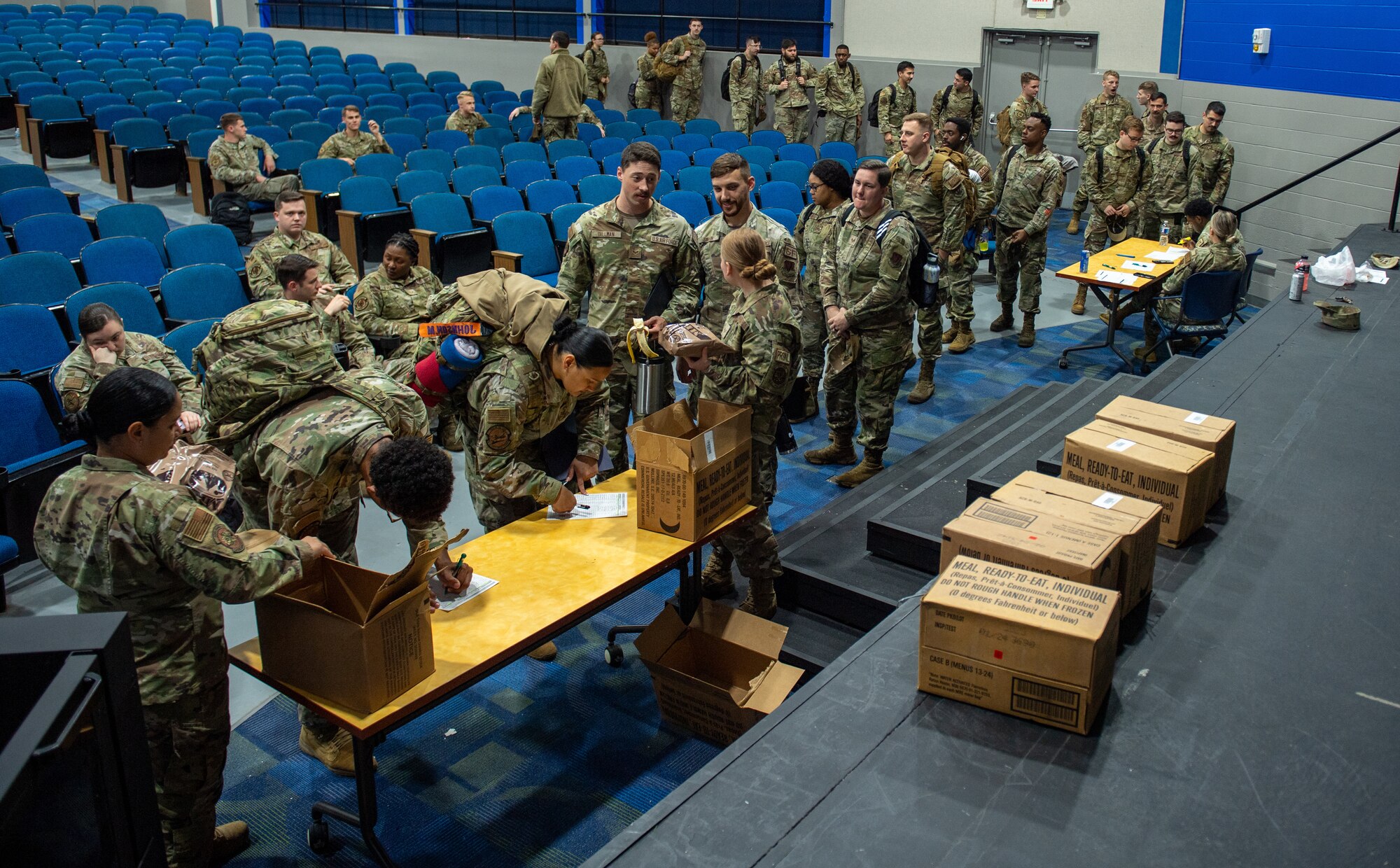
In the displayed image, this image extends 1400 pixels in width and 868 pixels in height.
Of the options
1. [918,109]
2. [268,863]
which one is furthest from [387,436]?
[918,109]

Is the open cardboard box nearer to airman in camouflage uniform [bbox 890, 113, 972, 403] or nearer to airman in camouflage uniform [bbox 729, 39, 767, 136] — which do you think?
airman in camouflage uniform [bbox 890, 113, 972, 403]

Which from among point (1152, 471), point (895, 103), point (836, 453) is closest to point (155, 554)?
point (1152, 471)

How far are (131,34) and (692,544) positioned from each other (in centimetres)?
1541

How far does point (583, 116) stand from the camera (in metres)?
10.8

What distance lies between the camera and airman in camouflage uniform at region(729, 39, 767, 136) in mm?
12531

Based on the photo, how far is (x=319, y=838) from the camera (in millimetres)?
2824

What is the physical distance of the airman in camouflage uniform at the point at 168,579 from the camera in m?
2.27

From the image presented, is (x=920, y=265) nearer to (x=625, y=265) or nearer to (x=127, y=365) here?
(x=625, y=265)

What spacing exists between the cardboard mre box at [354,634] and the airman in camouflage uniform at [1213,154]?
Result: 8715 millimetres

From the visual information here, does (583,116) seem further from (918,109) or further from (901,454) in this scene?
(901,454)

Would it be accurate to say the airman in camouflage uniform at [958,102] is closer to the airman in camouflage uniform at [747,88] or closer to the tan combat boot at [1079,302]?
the airman in camouflage uniform at [747,88]

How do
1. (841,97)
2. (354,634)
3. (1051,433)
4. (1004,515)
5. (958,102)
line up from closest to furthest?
(354,634)
(1004,515)
(1051,433)
(958,102)
(841,97)

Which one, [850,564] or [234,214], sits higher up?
[234,214]

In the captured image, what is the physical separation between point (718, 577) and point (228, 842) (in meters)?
1.88
